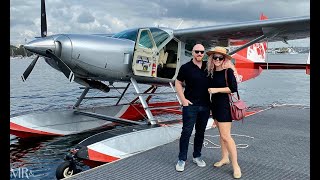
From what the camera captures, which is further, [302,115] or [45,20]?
[302,115]

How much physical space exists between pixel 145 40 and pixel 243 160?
3.96 m

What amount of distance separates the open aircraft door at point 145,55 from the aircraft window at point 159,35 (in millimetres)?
155

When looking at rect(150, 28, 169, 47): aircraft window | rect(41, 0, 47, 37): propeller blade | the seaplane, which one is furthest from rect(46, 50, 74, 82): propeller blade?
rect(150, 28, 169, 47): aircraft window

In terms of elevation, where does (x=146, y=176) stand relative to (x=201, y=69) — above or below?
below

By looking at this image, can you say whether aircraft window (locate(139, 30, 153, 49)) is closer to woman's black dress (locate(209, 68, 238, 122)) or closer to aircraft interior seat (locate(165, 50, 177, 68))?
aircraft interior seat (locate(165, 50, 177, 68))

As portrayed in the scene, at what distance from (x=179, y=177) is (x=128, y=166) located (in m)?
0.80

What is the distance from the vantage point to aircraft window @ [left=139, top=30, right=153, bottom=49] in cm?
758

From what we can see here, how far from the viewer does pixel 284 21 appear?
25.6ft

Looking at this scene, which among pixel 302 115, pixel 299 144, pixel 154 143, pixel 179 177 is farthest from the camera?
pixel 302 115

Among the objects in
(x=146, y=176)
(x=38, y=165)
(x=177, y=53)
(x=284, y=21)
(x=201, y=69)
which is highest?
(x=284, y=21)

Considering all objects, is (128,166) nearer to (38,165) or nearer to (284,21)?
(38,165)

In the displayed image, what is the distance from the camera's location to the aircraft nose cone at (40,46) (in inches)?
248

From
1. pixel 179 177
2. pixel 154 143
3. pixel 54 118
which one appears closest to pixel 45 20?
pixel 54 118

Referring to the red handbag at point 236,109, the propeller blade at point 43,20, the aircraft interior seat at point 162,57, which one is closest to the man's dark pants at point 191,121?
the red handbag at point 236,109
